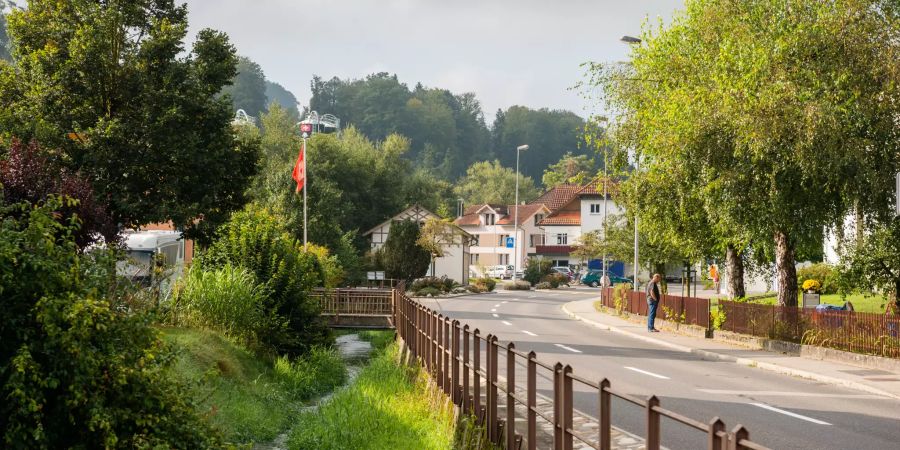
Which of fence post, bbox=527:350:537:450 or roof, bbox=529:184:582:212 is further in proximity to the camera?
roof, bbox=529:184:582:212

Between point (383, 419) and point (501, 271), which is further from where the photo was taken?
point (501, 271)

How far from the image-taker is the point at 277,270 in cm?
2462

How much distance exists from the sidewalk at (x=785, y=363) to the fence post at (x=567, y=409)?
34.9ft

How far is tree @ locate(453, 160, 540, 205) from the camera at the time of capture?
6097 inches

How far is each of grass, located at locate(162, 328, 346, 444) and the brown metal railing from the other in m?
2.77

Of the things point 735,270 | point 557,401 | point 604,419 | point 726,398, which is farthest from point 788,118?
point 604,419

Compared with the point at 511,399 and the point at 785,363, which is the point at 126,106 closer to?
the point at 785,363

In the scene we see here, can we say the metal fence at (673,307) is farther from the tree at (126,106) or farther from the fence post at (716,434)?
the fence post at (716,434)

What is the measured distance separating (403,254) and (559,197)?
173 ft

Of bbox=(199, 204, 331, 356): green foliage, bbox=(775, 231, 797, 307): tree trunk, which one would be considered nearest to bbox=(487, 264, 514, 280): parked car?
bbox=(775, 231, 797, 307): tree trunk

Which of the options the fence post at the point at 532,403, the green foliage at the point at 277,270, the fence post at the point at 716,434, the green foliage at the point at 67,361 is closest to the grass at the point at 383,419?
the fence post at the point at 532,403

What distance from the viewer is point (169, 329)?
18750mm

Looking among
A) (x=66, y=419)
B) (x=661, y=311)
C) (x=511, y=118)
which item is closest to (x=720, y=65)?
(x=661, y=311)

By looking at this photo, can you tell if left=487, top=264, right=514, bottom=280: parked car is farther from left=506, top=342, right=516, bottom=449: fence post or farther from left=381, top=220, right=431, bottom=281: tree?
left=506, top=342, right=516, bottom=449: fence post
